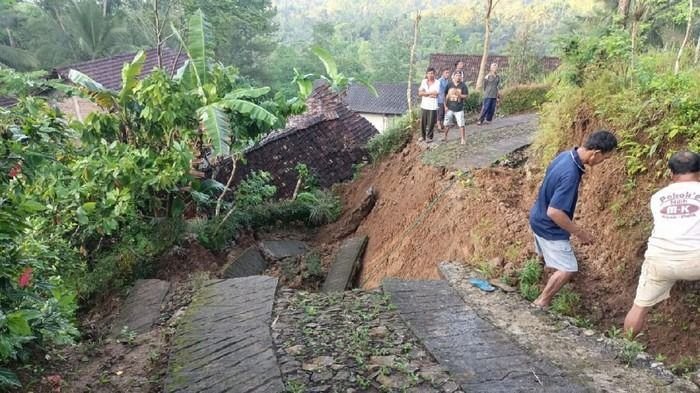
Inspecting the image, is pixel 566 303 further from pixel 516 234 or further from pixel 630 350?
pixel 516 234

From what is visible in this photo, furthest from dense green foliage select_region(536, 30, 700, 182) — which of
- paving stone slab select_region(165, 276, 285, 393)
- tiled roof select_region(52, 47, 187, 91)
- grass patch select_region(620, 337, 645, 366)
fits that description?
tiled roof select_region(52, 47, 187, 91)

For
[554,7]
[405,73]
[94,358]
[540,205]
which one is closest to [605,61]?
[540,205]

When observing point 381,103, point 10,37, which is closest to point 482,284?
point 10,37

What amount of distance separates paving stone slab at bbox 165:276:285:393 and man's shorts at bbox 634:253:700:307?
2715mm

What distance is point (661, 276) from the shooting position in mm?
3492

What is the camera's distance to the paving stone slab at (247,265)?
304 inches

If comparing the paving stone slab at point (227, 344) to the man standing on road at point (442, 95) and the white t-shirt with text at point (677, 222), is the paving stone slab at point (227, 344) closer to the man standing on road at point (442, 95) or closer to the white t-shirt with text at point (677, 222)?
the white t-shirt with text at point (677, 222)

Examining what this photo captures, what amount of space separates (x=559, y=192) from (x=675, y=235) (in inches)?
32.7

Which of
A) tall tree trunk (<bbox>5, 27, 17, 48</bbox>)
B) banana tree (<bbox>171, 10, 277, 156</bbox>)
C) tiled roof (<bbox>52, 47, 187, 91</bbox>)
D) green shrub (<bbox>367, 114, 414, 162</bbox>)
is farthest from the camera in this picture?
tall tree trunk (<bbox>5, 27, 17, 48</bbox>)

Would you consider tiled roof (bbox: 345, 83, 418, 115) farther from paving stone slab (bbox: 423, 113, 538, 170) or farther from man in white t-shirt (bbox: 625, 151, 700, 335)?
man in white t-shirt (bbox: 625, 151, 700, 335)

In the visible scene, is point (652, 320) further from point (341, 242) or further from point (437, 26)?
point (437, 26)

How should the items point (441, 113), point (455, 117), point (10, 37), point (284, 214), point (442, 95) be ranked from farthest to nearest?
point (10, 37) < point (441, 113) < point (284, 214) < point (442, 95) < point (455, 117)

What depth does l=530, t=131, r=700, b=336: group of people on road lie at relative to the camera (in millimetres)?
3338

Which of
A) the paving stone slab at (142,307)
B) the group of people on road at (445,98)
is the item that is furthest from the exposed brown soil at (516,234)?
the paving stone slab at (142,307)
